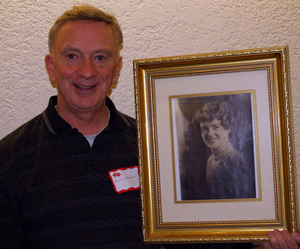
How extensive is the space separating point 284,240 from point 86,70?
91 cm

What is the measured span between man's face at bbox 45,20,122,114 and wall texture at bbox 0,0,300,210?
0.94 ft

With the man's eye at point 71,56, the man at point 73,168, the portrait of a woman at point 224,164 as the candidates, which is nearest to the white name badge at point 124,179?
the man at point 73,168

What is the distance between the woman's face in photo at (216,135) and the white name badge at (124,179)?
0.37 meters

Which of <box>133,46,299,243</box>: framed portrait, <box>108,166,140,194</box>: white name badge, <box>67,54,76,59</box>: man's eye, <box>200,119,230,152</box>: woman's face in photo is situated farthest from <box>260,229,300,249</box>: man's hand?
<box>67,54,76,59</box>: man's eye

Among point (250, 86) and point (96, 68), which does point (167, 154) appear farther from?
point (96, 68)

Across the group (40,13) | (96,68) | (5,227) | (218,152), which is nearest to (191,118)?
(218,152)

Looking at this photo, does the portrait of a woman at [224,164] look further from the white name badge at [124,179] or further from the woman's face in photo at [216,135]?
the white name badge at [124,179]

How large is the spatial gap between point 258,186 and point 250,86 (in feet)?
1.08

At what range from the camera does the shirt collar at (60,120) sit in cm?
129

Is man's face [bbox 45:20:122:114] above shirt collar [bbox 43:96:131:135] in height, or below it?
above

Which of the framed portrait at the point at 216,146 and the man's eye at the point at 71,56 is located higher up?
the man's eye at the point at 71,56

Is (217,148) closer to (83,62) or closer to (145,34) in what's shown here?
(83,62)

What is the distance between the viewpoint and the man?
47.7 inches

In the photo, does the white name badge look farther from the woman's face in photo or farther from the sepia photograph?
the woman's face in photo
